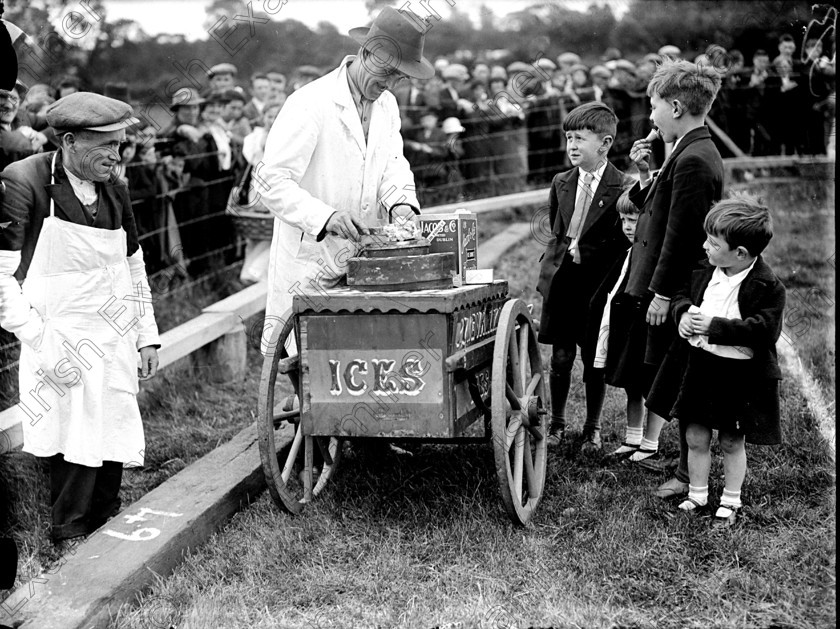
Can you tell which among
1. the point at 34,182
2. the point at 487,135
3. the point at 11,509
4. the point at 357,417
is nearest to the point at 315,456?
the point at 357,417

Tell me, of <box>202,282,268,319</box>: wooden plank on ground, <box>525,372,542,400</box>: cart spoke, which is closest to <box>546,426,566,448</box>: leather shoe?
<box>525,372,542,400</box>: cart spoke

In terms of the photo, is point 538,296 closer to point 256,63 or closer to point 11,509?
point 11,509

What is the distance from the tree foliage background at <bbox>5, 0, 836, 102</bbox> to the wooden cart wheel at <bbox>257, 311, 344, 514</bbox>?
7.41 m

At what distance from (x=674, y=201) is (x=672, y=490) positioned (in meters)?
1.29

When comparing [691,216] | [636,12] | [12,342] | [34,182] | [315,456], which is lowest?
[315,456]

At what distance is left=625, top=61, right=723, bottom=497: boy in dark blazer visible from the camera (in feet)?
12.7

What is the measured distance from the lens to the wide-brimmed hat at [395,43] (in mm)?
4148

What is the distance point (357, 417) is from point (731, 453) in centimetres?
156

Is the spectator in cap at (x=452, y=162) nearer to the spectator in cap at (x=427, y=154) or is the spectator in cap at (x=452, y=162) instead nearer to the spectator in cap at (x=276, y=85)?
the spectator in cap at (x=427, y=154)

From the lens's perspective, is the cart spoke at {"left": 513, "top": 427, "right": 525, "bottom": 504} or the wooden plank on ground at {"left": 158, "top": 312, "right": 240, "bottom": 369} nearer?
the cart spoke at {"left": 513, "top": 427, "right": 525, "bottom": 504}

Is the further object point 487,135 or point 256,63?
point 256,63

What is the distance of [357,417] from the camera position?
3688mm

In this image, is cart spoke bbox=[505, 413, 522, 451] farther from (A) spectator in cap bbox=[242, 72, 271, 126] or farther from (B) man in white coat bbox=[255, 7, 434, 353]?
(A) spectator in cap bbox=[242, 72, 271, 126]

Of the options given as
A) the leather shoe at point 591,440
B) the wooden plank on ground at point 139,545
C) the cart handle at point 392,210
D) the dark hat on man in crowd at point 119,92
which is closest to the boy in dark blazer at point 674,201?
the leather shoe at point 591,440
